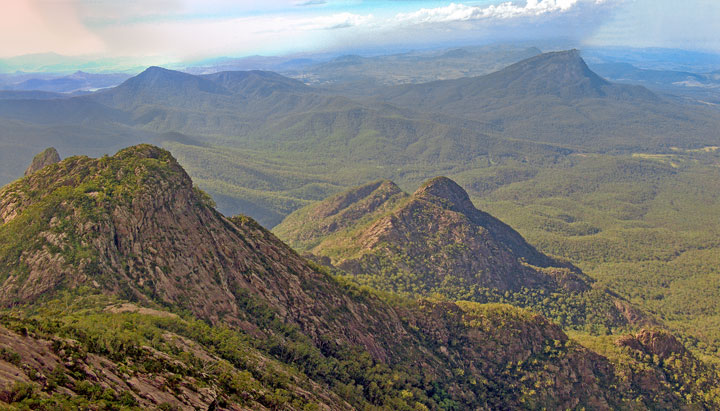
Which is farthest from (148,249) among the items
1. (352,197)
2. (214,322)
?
(352,197)

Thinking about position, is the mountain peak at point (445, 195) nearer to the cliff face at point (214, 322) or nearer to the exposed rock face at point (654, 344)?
the cliff face at point (214, 322)

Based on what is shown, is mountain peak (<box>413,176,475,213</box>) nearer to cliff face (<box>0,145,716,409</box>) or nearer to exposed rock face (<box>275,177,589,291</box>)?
exposed rock face (<box>275,177,589,291</box>)

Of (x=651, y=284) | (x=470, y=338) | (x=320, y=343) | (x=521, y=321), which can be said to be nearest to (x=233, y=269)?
(x=320, y=343)

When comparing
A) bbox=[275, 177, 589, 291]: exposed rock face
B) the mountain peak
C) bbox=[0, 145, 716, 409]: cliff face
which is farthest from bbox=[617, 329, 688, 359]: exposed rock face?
the mountain peak

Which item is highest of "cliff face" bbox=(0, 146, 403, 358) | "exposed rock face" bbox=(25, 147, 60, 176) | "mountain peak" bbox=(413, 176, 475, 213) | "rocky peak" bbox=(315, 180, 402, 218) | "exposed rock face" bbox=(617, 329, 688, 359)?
"exposed rock face" bbox=(25, 147, 60, 176)

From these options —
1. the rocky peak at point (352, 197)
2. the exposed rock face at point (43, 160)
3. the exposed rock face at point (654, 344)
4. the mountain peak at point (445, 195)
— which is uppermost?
the exposed rock face at point (43, 160)

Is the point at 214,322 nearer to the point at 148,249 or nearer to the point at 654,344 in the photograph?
the point at 148,249

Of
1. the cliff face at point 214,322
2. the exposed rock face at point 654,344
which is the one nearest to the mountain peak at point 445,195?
the cliff face at point 214,322
